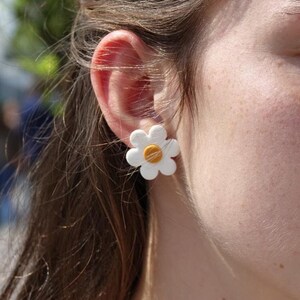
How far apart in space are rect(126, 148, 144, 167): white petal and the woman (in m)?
0.07

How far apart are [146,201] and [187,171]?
0.89ft

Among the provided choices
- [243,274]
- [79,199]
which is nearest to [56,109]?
[79,199]

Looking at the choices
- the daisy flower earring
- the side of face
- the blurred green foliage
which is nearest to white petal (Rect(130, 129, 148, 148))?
the daisy flower earring

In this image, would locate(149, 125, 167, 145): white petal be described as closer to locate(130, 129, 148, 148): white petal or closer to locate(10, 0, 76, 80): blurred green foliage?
locate(130, 129, 148, 148): white petal

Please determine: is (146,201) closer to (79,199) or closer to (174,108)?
(79,199)

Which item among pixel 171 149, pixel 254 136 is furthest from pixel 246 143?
pixel 171 149

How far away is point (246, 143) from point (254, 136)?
23 mm

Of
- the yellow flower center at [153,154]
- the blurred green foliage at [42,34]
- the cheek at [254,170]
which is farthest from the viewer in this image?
the blurred green foliage at [42,34]

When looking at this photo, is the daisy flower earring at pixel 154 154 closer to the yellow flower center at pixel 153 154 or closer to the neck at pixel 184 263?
the yellow flower center at pixel 153 154

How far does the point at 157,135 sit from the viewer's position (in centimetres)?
150

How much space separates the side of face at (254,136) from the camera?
4.42 feet

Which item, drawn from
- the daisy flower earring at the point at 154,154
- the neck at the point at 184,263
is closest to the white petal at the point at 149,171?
the daisy flower earring at the point at 154,154

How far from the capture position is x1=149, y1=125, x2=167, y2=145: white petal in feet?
4.90

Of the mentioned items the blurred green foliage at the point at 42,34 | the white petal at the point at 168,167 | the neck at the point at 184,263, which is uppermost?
the white petal at the point at 168,167
